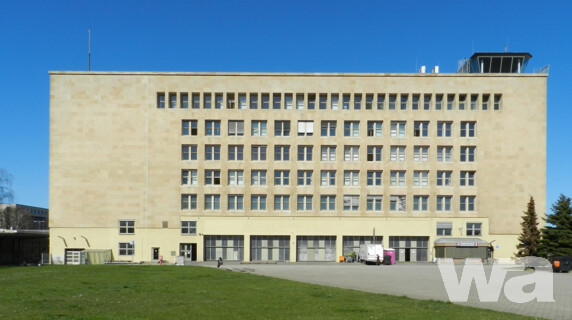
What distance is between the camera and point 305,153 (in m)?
78.6

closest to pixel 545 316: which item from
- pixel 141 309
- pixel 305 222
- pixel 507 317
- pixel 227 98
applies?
pixel 507 317

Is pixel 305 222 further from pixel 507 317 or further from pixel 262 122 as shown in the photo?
pixel 507 317

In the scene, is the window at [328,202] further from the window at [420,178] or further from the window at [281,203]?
the window at [420,178]

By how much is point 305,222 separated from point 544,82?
3897cm

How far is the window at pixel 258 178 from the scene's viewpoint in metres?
78.2

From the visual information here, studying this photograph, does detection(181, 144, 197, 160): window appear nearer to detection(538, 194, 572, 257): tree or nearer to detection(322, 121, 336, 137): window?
detection(322, 121, 336, 137): window

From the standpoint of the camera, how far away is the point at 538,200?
7675 cm

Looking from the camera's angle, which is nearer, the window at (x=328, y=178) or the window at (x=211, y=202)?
the window at (x=211, y=202)

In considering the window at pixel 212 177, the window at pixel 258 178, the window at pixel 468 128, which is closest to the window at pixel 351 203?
the window at pixel 258 178

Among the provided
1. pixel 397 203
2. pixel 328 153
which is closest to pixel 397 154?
pixel 397 203

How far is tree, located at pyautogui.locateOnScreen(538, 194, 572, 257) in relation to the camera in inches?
2515

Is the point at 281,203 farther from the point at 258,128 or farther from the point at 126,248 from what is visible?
the point at 126,248

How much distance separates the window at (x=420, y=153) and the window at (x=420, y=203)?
211 inches

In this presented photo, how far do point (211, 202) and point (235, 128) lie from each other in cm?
1095
